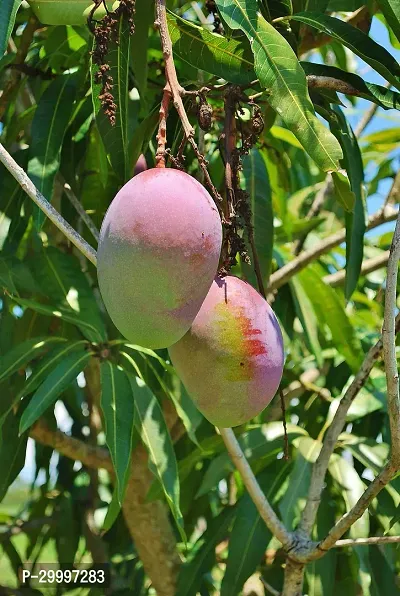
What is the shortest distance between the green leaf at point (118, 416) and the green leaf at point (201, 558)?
0.35m

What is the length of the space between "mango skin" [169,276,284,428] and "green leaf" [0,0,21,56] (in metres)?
0.27

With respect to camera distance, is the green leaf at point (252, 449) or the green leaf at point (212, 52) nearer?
the green leaf at point (212, 52)

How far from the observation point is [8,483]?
116 cm

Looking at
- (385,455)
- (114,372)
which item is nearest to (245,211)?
(114,372)

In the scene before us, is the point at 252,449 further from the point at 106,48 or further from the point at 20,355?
the point at 106,48

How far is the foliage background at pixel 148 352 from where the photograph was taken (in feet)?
3.06

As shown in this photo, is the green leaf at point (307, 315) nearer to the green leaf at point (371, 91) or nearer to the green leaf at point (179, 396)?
the green leaf at point (179, 396)

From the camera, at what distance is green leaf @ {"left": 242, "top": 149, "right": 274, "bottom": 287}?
3.24 feet

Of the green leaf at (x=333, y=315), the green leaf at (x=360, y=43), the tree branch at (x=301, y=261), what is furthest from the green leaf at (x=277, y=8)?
the green leaf at (x=333, y=315)

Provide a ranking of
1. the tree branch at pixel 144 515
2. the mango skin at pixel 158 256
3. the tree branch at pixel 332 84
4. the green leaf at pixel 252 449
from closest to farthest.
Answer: the mango skin at pixel 158 256, the tree branch at pixel 332 84, the green leaf at pixel 252 449, the tree branch at pixel 144 515

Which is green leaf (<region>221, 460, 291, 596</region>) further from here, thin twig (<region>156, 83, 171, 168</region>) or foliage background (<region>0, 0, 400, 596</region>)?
thin twig (<region>156, 83, 171, 168</region>)

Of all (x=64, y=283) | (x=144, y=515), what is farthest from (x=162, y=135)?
(x=144, y=515)

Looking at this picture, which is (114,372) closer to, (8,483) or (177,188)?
(8,483)

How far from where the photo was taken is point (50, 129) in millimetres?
1014
